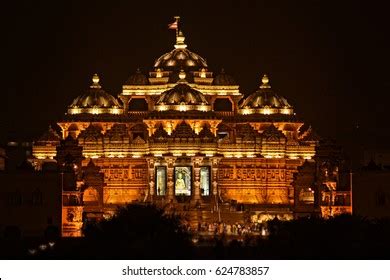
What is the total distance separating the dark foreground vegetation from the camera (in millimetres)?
66750

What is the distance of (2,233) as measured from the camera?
90875 millimetres

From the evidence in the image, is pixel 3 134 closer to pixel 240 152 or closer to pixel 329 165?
pixel 240 152

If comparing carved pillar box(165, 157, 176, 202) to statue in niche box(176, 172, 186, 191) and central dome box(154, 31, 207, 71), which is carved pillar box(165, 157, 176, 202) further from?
central dome box(154, 31, 207, 71)

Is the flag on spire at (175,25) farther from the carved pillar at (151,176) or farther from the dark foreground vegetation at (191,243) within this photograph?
the dark foreground vegetation at (191,243)

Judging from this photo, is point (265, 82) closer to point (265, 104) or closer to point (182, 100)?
point (265, 104)

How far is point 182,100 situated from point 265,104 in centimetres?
585

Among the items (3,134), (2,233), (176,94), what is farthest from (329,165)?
(3,134)

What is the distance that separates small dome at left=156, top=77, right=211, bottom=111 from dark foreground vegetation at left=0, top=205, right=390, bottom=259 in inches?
1052

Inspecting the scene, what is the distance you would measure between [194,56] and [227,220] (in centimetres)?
1585

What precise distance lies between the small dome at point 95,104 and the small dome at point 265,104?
22.6 feet

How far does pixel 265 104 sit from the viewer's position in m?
114

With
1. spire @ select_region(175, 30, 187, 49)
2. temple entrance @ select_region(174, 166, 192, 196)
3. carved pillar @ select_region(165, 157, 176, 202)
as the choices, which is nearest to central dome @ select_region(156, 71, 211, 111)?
carved pillar @ select_region(165, 157, 176, 202)

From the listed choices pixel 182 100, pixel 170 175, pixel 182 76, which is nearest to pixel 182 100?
pixel 182 100

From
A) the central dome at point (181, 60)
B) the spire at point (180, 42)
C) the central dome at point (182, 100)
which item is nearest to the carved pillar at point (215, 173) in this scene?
the central dome at point (182, 100)
